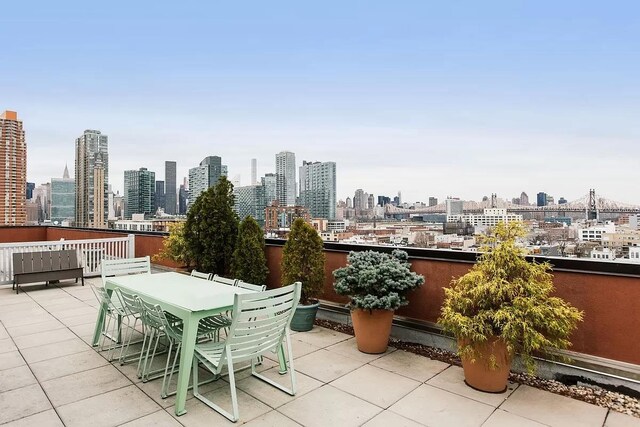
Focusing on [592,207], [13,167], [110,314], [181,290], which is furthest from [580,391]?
[13,167]

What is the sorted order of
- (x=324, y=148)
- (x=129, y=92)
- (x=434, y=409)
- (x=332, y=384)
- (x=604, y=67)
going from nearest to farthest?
(x=434, y=409) < (x=332, y=384) < (x=604, y=67) < (x=129, y=92) < (x=324, y=148)

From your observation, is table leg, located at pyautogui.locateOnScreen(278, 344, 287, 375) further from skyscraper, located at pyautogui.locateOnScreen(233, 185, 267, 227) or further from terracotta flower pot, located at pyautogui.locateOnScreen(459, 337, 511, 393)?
skyscraper, located at pyautogui.locateOnScreen(233, 185, 267, 227)

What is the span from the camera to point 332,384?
3082 mm

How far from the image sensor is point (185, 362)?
102 inches

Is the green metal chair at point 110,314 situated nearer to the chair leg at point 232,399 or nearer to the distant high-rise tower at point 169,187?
the chair leg at point 232,399

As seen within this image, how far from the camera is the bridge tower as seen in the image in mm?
3637

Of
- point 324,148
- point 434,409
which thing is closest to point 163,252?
point 434,409

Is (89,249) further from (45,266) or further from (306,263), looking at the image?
(306,263)

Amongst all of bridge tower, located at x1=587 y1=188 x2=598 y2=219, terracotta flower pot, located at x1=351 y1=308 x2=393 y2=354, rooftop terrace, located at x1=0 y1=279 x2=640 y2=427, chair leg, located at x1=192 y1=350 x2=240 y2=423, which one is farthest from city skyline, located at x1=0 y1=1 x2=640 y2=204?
chair leg, located at x1=192 y1=350 x2=240 y2=423

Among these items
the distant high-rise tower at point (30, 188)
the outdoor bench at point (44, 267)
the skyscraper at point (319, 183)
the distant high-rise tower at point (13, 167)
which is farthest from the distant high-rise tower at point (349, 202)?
the distant high-rise tower at point (30, 188)

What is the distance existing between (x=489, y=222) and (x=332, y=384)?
6.90 feet

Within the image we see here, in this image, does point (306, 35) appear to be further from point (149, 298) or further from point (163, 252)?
point (149, 298)

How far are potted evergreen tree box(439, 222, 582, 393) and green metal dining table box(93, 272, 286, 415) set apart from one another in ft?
5.41

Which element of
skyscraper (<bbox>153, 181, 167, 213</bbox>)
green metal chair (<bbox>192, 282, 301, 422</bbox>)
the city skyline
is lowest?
green metal chair (<bbox>192, 282, 301, 422</bbox>)
